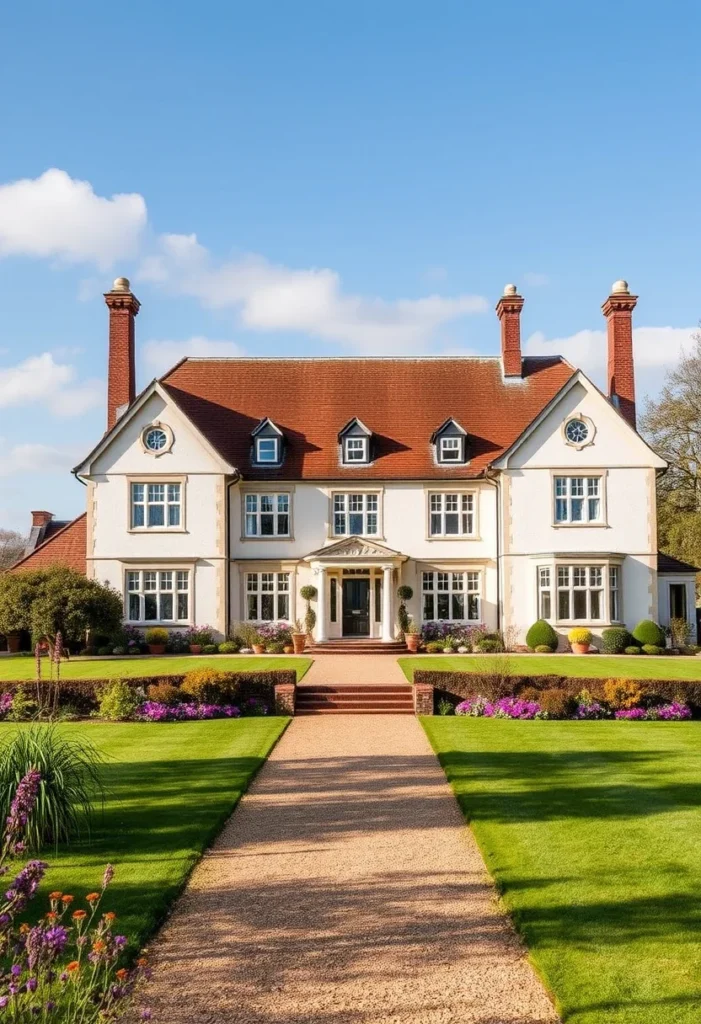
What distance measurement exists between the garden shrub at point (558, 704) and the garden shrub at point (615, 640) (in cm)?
1452

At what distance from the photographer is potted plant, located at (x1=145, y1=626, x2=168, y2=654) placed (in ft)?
108

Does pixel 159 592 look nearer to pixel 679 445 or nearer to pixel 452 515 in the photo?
pixel 452 515

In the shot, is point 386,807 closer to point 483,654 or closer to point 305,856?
point 305,856

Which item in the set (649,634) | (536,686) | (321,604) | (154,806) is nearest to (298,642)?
(321,604)

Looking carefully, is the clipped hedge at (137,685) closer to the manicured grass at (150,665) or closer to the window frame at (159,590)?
the manicured grass at (150,665)

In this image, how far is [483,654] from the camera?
3222 centimetres

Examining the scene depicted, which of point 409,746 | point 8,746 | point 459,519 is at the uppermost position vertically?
point 459,519

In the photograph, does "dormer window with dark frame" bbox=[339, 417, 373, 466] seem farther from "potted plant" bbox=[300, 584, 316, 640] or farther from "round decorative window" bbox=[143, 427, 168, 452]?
"round decorative window" bbox=[143, 427, 168, 452]

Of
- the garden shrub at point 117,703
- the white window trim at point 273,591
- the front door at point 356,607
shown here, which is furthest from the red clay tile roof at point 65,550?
the garden shrub at point 117,703

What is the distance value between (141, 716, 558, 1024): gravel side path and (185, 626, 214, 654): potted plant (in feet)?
69.8

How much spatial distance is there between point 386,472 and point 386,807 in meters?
24.5

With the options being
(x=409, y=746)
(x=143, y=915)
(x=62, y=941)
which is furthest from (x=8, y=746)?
→ (x=409, y=746)

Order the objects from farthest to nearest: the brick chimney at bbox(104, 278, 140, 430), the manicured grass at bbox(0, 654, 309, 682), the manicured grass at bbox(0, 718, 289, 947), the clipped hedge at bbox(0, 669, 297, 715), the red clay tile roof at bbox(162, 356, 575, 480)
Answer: the brick chimney at bbox(104, 278, 140, 430), the red clay tile roof at bbox(162, 356, 575, 480), the manicured grass at bbox(0, 654, 309, 682), the clipped hedge at bbox(0, 669, 297, 715), the manicured grass at bbox(0, 718, 289, 947)

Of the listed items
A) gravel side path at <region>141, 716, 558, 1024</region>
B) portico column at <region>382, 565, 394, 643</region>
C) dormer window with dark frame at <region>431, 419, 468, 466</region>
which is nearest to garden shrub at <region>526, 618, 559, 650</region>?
portico column at <region>382, 565, 394, 643</region>
